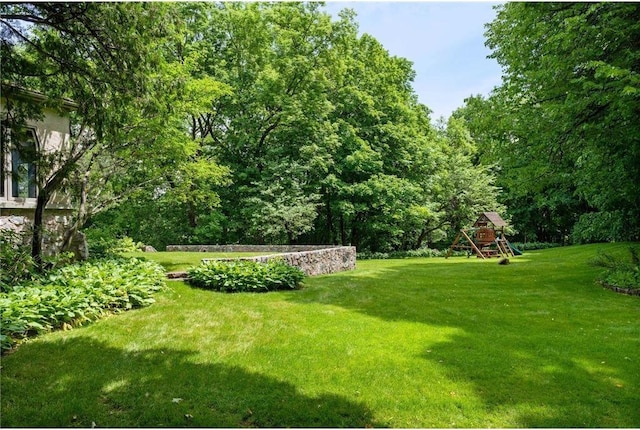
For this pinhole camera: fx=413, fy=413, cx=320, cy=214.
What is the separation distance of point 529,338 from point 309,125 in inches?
685

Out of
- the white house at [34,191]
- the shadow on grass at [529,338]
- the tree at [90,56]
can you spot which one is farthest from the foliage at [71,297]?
the shadow on grass at [529,338]

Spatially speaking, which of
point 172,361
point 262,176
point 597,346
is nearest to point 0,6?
point 172,361

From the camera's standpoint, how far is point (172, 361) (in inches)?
199

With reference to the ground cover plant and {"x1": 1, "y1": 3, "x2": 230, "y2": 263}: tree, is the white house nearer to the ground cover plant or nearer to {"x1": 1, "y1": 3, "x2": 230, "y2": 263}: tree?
{"x1": 1, "y1": 3, "x2": 230, "y2": 263}: tree

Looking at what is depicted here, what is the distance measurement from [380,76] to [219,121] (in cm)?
990

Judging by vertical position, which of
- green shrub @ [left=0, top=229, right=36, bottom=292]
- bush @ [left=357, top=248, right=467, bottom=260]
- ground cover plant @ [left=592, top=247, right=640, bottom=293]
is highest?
green shrub @ [left=0, top=229, right=36, bottom=292]

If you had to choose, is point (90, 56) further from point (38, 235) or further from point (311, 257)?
point (311, 257)

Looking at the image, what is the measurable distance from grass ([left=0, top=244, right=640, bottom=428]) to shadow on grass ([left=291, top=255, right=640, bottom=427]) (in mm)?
24

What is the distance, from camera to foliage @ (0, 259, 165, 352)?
561 centimetres

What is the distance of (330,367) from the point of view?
16.3ft

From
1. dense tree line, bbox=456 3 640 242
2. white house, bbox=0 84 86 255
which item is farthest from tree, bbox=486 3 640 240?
white house, bbox=0 84 86 255

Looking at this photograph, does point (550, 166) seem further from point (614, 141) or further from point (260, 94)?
point (260, 94)

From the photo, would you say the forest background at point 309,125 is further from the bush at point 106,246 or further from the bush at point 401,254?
the bush at point 401,254

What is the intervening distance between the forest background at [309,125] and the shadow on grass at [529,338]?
160 inches
